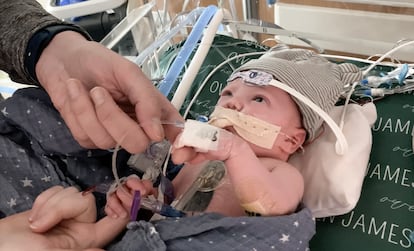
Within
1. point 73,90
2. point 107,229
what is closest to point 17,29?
point 73,90

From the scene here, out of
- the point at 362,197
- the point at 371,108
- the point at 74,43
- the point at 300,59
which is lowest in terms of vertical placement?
the point at 362,197

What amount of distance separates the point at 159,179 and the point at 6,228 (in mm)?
326

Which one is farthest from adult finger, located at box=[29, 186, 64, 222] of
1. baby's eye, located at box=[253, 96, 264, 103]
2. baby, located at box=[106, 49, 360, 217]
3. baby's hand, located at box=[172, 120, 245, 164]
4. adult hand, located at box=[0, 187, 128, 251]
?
baby's eye, located at box=[253, 96, 264, 103]

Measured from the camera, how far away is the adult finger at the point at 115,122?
0.77 meters

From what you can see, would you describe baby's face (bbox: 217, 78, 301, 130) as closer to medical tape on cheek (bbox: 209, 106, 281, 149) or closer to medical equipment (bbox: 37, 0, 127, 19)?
medical tape on cheek (bbox: 209, 106, 281, 149)

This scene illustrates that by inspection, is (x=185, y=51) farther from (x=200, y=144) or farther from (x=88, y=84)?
Answer: (x=200, y=144)

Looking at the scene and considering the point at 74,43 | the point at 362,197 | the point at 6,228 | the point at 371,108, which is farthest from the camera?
the point at 371,108

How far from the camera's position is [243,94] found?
Answer: 3.53ft

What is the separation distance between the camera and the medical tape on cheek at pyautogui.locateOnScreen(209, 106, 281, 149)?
97cm

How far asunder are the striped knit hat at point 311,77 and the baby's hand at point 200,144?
0.95 ft

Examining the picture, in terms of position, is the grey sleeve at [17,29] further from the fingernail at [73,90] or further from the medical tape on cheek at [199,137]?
the medical tape on cheek at [199,137]

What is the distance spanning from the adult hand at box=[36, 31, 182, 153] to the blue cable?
38cm

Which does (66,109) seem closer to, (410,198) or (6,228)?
(6,228)

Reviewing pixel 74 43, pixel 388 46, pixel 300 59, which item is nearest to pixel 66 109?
pixel 74 43
